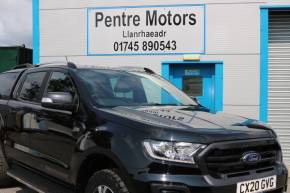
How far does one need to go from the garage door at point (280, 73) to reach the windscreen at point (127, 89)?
16.9ft

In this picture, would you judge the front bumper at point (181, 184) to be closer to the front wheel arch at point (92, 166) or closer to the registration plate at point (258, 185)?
the registration plate at point (258, 185)

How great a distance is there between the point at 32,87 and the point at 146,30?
194 inches

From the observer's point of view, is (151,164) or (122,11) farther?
(122,11)

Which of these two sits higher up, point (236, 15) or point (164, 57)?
point (236, 15)

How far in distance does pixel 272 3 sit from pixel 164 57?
266cm

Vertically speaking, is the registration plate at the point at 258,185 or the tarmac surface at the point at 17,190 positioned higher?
the registration plate at the point at 258,185

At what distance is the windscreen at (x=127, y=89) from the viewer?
4.61m


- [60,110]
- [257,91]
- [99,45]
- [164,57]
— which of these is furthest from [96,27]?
[60,110]

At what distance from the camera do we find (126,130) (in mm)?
3820

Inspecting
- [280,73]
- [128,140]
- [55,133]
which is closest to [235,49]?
[280,73]

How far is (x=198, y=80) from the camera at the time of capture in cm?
1025

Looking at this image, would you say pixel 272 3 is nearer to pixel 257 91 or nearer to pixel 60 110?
pixel 257 91

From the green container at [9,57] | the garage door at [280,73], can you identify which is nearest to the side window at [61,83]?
→ the garage door at [280,73]

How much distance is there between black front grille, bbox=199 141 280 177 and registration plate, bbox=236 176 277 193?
0.09 metres
